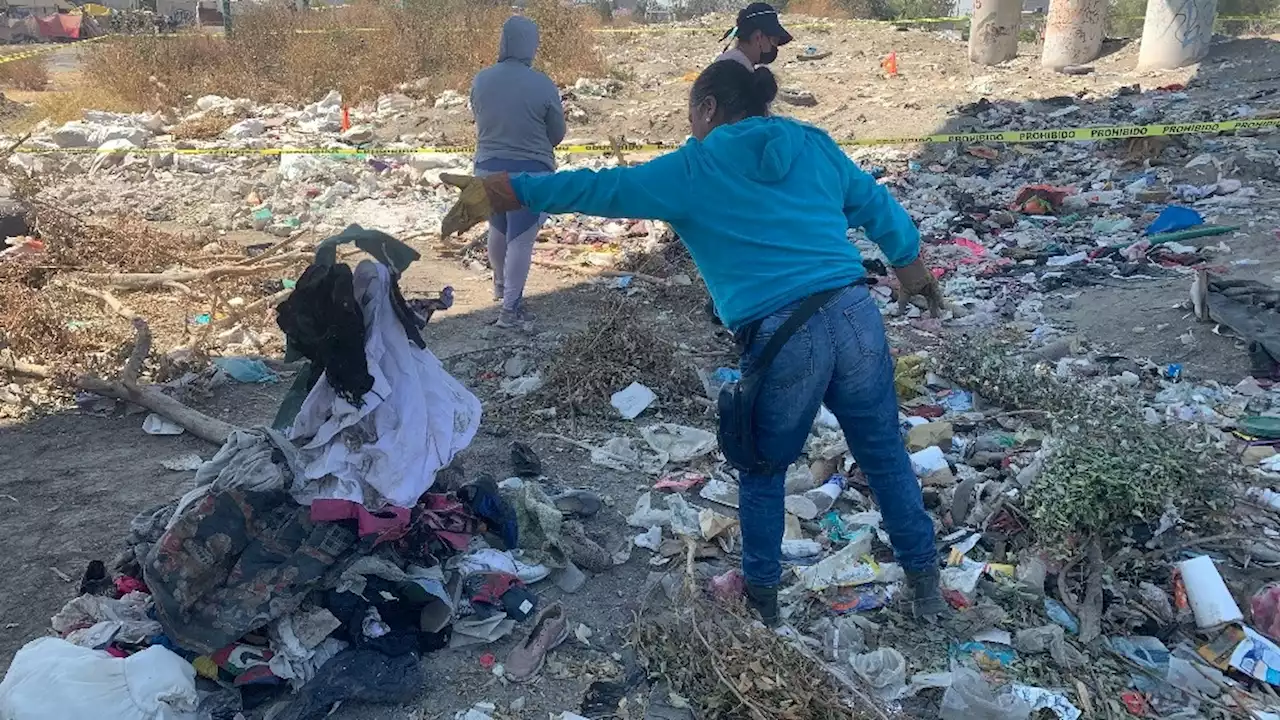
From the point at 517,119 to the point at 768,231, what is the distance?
3.54 meters

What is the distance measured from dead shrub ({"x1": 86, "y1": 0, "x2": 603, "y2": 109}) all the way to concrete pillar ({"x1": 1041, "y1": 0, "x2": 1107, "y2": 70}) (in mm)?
6783

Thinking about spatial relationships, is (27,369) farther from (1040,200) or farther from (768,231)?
(1040,200)

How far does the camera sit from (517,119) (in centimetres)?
597

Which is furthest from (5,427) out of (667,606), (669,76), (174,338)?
(669,76)

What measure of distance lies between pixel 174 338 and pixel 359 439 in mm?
3449

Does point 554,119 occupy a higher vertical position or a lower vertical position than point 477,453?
higher

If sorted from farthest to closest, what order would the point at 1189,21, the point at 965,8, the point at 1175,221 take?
the point at 965,8
the point at 1189,21
the point at 1175,221

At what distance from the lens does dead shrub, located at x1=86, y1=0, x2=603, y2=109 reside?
14539mm

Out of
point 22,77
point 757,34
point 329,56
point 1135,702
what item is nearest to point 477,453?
point 1135,702

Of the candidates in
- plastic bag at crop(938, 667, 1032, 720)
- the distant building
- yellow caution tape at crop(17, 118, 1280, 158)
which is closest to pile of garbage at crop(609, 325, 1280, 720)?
plastic bag at crop(938, 667, 1032, 720)

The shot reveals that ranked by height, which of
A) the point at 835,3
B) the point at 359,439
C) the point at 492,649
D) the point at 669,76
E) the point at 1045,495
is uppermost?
the point at 835,3

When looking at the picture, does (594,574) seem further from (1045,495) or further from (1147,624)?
(1147,624)

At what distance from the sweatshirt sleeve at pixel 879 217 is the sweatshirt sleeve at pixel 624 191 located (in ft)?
1.90

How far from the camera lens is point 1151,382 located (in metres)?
5.00
